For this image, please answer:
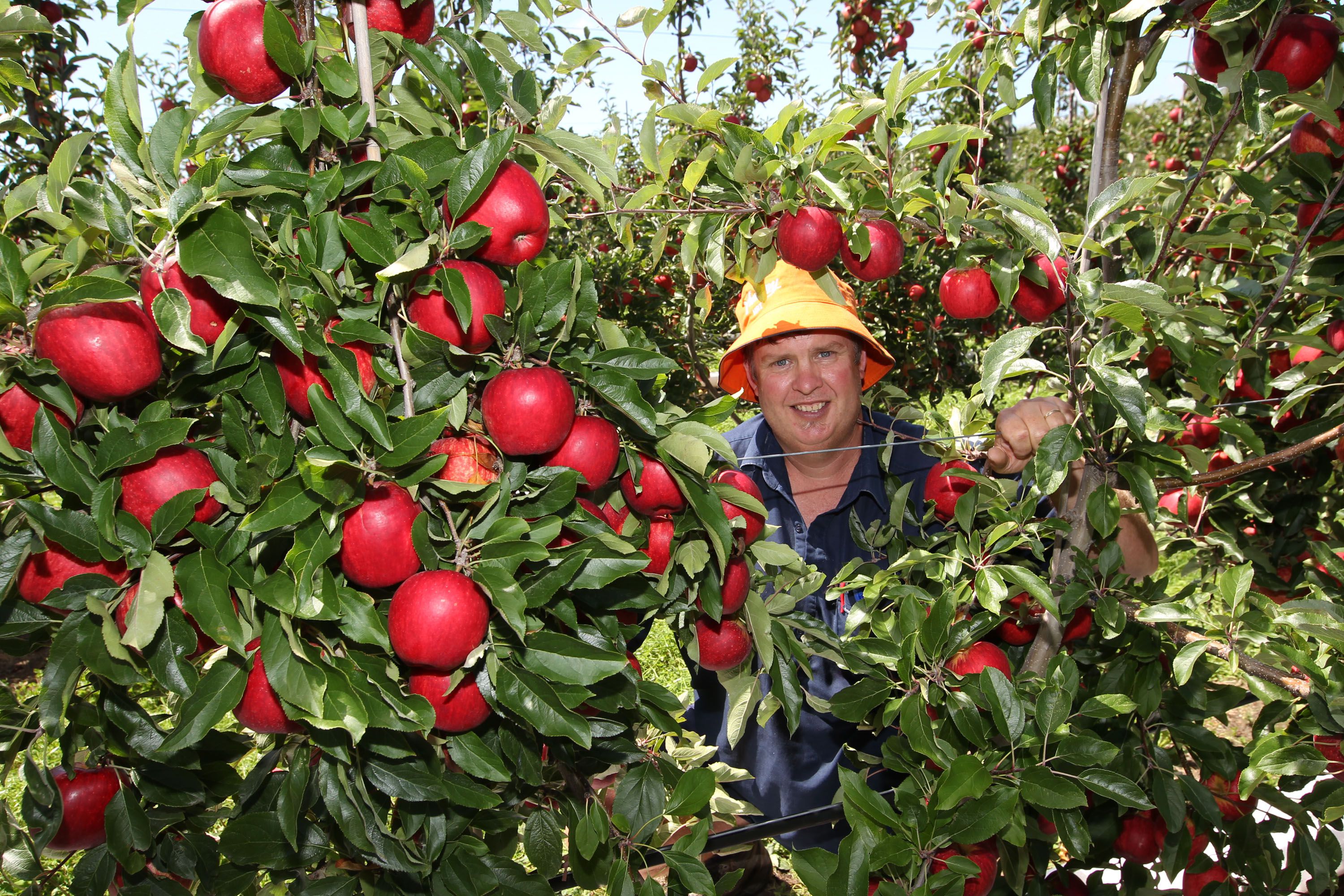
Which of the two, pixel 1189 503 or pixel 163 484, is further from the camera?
pixel 1189 503

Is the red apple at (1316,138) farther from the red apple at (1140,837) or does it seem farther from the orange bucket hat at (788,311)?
the red apple at (1140,837)

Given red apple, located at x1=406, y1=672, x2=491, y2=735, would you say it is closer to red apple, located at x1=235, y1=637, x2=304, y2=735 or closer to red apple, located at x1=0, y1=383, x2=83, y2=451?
red apple, located at x1=235, y1=637, x2=304, y2=735

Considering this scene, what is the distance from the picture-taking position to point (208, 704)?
30.1 inches

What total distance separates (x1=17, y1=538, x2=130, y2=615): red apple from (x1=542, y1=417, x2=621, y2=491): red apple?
0.41 meters

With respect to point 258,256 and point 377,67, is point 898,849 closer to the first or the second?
point 258,256

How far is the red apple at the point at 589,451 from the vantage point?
93 centimetres

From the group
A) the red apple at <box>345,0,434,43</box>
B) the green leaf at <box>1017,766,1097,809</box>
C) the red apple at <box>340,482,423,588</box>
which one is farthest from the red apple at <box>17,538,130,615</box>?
the green leaf at <box>1017,766,1097,809</box>

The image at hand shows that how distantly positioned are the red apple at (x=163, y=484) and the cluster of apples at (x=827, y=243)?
1.01m

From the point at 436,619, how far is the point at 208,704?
207 mm

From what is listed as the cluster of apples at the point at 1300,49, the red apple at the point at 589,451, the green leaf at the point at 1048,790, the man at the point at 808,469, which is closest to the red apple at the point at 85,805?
the red apple at the point at 589,451

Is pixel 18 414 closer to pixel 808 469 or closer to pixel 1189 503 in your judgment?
pixel 808 469

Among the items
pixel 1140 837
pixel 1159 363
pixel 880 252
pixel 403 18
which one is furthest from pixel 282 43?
pixel 1159 363

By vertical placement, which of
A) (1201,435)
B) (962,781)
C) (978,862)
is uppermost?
(962,781)

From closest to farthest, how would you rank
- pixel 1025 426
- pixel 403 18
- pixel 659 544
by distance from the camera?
pixel 403 18 < pixel 659 544 < pixel 1025 426
